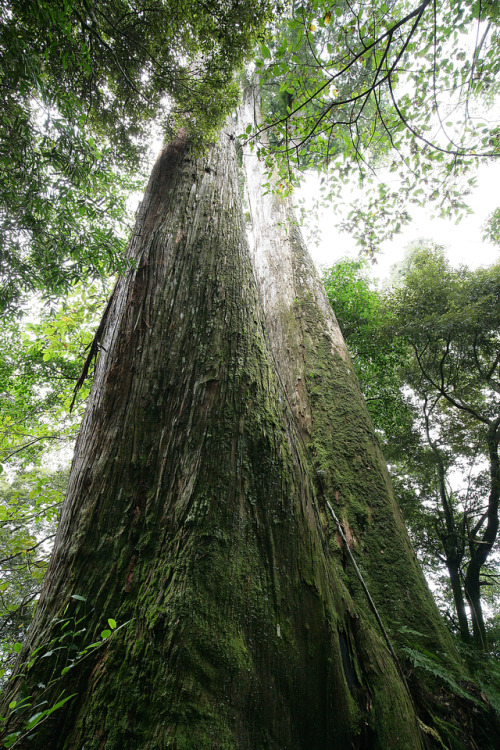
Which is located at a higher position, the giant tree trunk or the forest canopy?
the forest canopy

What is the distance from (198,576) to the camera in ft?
3.72

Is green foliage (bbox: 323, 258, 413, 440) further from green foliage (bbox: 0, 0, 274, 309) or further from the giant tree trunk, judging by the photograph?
the giant tree trunk

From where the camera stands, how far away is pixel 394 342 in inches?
281

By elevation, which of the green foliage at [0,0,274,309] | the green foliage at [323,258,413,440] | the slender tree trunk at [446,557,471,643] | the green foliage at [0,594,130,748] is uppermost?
the green foliage at [323,258,413,440]

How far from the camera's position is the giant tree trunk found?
99 centimetres

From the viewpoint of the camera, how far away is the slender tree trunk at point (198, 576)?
99 centimetres

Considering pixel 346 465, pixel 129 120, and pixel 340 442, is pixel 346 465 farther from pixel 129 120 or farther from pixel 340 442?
pixel 129 120

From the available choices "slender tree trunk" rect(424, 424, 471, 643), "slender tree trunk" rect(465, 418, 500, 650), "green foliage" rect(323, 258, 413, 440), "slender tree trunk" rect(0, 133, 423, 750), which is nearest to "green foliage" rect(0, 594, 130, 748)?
"slender tree trunk" rect(0, 133, 423, 750)

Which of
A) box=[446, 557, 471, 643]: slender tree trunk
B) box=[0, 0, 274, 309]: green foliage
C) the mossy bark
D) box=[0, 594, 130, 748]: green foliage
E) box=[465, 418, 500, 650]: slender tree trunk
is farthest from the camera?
box=[446, 557, 471, 643]: slender tree trunk

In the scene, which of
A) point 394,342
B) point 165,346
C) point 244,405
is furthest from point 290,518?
point 394,342

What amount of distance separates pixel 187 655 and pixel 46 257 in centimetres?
307

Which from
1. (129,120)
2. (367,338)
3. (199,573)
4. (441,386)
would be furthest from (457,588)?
(129,120)

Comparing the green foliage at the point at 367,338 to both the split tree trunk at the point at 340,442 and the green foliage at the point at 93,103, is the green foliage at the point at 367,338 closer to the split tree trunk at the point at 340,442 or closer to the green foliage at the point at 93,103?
the split tree trunk at the point at 340,442

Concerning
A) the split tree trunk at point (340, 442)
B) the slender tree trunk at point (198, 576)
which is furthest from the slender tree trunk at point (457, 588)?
the slender tree trunk at point (198, 576)
